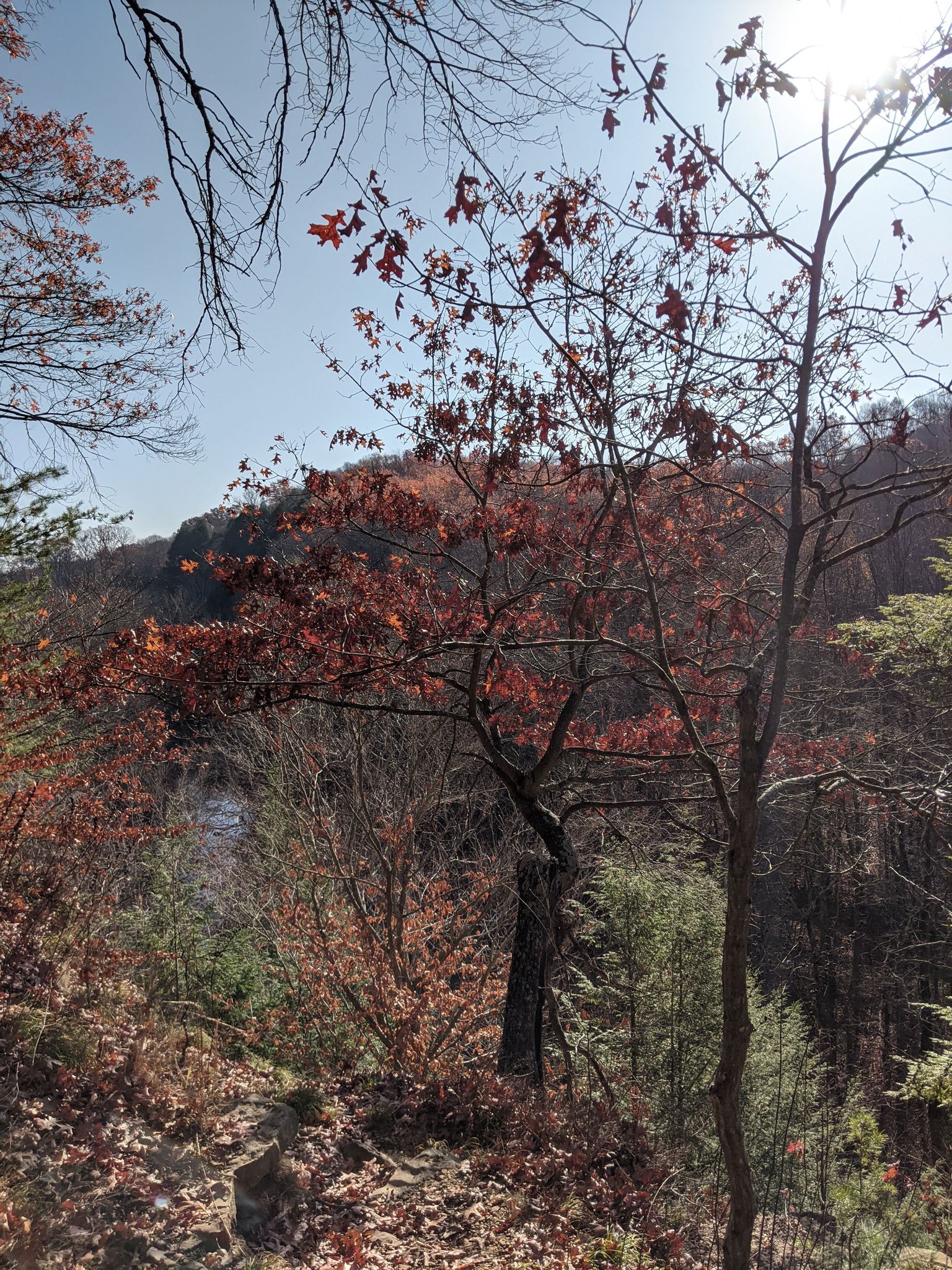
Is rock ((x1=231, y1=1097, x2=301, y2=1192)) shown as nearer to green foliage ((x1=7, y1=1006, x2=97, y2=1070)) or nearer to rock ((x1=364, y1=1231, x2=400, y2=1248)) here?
rock ((x1=364, y1=1231, x2=400, y2=1248))

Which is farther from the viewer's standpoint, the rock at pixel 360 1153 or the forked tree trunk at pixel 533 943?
the forked tree trunk at pixel 533 943

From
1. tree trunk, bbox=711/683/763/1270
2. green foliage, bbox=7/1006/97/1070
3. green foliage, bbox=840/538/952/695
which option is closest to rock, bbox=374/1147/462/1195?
green foliage, bbox=7/1006/97/1070

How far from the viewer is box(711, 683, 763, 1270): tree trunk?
328cm

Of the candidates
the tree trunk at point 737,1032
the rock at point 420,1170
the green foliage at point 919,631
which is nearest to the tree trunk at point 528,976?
the rock at point 420,1170

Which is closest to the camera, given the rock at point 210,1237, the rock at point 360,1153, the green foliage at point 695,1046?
the rock at point 210,1237

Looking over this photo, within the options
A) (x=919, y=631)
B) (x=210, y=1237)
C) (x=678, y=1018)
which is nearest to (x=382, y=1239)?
(x=210, y=1237)

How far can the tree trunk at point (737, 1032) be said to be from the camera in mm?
3279

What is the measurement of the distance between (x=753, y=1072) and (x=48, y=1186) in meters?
9.29

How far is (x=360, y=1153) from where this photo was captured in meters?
5.19

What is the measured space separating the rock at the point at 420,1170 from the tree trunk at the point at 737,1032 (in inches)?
89.5

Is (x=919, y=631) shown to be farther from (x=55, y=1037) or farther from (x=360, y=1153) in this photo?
(x=55, y=1037)

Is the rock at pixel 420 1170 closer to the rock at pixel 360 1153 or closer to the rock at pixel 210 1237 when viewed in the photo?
the rock at pixel 360 1153

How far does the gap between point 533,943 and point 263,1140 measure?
123 inches

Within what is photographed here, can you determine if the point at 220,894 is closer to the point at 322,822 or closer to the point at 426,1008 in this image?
the point at 322,822
